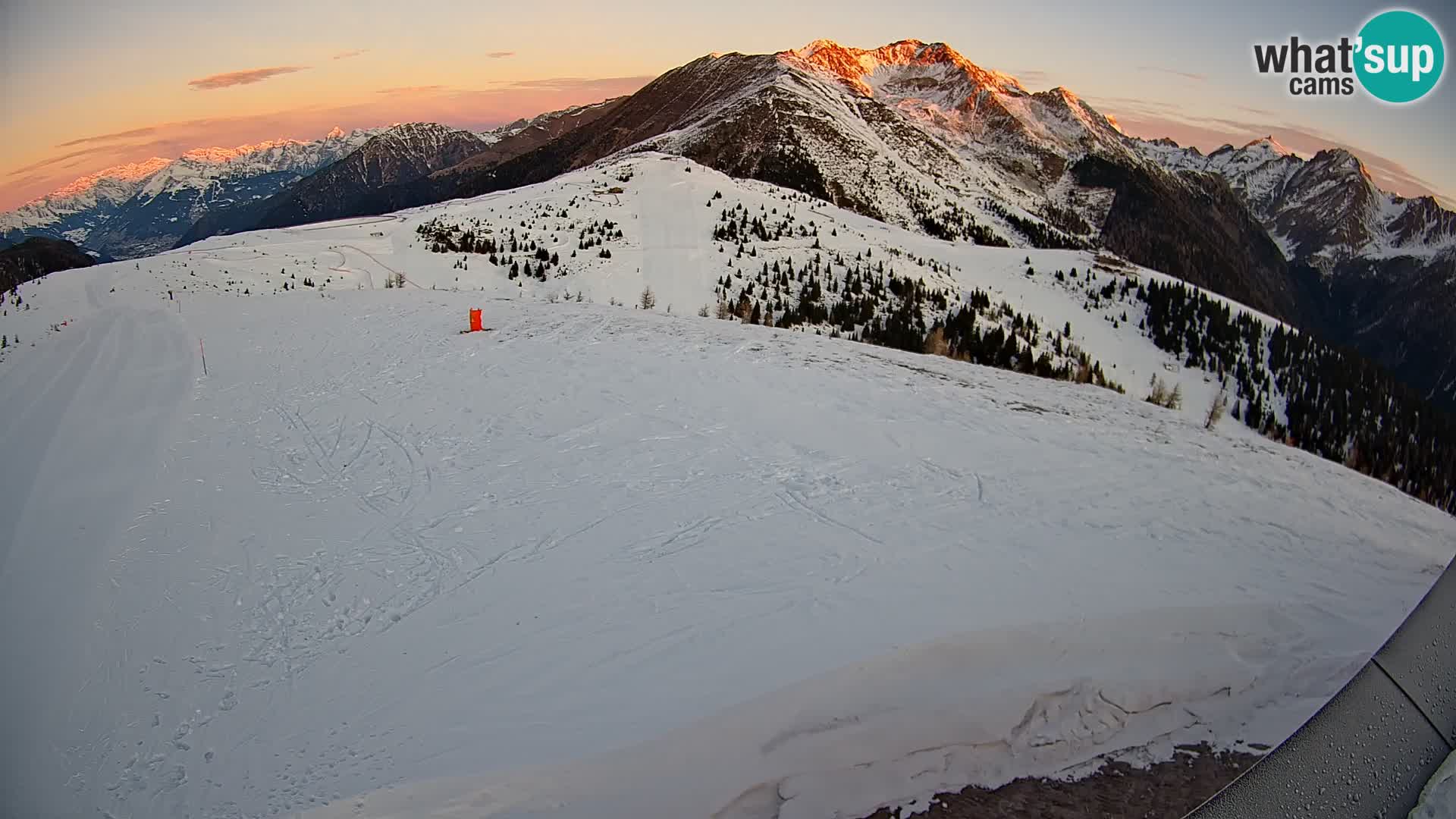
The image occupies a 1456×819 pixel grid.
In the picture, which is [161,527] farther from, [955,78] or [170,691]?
[955,78]

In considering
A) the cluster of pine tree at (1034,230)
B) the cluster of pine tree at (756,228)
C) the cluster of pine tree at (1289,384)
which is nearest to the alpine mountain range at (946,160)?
the cluster of pine tree at (1034,230)

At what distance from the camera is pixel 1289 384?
98.9ft

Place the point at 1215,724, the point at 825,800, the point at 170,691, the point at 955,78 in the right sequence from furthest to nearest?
1. the point at 955,78
2. the point at 170,691
3. the point at 1215,724
4. the point at 825,800

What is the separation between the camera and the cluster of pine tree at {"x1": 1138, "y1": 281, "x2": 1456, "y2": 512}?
82.3 feet

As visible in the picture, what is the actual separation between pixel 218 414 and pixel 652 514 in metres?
6.33

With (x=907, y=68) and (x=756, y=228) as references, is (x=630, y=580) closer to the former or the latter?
(x=756, y=228)

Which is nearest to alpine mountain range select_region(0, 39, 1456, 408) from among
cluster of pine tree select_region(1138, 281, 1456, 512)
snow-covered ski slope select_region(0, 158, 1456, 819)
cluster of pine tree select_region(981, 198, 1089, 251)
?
cluster of pine tree select_region(981, 198, 1089, 251)

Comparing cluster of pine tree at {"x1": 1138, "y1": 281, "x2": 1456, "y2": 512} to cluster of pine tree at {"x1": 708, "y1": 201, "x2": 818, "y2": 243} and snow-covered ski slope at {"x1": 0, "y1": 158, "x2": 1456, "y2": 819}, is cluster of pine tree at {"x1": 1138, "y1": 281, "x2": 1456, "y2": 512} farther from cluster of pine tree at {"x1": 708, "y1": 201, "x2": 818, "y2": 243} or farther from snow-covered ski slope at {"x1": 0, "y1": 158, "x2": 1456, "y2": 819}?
snow-covered ski slope at {"x1": 0, "y1": 158, "x2": 1456, "y2": 819}

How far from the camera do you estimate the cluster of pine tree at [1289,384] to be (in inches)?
987

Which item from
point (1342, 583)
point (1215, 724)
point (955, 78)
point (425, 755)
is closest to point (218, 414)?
point (425, 755)

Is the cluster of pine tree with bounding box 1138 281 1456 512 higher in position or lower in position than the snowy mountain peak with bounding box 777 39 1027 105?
lower

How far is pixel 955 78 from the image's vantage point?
16125 cm

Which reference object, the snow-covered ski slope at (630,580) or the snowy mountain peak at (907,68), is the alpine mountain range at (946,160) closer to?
the snowy mountain peak at (907,68)

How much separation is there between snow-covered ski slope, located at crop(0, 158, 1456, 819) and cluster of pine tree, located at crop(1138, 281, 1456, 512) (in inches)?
652
